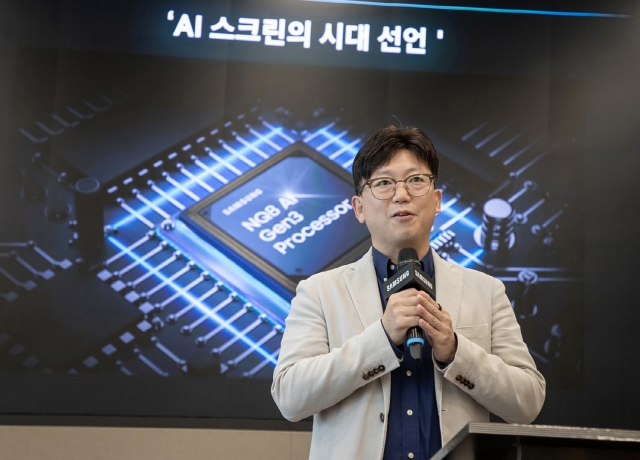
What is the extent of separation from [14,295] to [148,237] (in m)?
0.65

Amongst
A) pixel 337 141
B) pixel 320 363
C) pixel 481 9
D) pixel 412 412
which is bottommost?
pixel 412 412

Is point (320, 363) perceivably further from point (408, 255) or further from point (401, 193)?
point (401, 193)

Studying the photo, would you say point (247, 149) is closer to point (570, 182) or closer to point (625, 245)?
point (570, 182)

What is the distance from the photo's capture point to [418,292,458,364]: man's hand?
144cm

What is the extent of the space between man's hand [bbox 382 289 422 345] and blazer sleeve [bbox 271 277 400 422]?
0.15 ft

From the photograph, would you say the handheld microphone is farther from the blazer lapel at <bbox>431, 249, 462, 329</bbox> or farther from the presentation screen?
the presentation screen

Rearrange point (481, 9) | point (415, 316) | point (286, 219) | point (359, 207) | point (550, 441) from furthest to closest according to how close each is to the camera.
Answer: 1. point (481, 9)
2. point (286, 219)
3. point (359, 207)
4. point (415, 316)
5. point (550, 441)

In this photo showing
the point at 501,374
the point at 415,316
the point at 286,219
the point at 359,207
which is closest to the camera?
the point at 415,316

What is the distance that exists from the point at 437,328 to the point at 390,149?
52 cm

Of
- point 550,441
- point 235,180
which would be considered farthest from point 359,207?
point 235,180

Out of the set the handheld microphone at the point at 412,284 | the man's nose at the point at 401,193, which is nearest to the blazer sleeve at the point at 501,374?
the handheld microphone at the point at 412,284

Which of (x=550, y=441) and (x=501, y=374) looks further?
(x=501, y=374)

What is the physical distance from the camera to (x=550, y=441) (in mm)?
1027

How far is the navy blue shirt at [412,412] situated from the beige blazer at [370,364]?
0.03 metres
